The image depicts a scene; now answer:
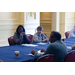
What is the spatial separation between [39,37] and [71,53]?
232 cm

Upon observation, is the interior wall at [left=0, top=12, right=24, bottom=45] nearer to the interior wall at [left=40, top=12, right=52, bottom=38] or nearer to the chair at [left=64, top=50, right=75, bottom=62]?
the interior wall at [left=40, top=12, right=52, bottom=38]

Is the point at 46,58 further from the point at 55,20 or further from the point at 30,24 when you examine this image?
the point at 55,20

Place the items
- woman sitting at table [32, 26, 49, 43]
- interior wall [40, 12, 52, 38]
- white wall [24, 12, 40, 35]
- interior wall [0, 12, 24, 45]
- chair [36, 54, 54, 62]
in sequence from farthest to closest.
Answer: interior wall [40, 12, 52, 38]
white wall [24, 12, 40, 35]
interior wall [0, 12, 24, 45]
woman sitting at table [32, 26, 49, 43]
chair [36, 54, 54, 62]

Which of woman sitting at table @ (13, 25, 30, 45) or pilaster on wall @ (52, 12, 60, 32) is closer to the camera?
Result: woman sitting at table @ (13, 25, 30, 45)

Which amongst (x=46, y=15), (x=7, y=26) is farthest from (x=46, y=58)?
(x=46, y=15)

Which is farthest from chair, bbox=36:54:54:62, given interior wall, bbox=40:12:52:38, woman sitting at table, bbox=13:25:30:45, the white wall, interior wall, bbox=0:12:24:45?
interior wall, bbox=40:12:52:38

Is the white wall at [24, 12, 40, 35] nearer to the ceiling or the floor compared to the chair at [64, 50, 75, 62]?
nearer to the ceiling

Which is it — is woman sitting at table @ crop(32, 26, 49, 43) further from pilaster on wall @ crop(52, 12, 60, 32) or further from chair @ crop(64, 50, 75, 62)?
pilaster on wall @ crop(52, 12, 60, 32)

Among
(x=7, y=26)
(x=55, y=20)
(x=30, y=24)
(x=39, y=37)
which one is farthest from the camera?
(x=55, y=20)

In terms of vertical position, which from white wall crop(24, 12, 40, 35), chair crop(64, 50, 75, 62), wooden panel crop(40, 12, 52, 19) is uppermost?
wooden panel crop(40, 12, 52, 19)

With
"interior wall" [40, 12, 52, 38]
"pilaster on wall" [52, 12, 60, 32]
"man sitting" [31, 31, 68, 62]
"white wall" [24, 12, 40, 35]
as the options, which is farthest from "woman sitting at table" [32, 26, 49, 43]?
"interior wall" [40, 12, 52, 38]

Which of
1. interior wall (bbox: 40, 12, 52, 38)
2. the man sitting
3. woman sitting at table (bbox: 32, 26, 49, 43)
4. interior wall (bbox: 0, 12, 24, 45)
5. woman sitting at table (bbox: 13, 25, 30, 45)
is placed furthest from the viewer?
interior wall (bbox: 40, 12, 52, 38)
